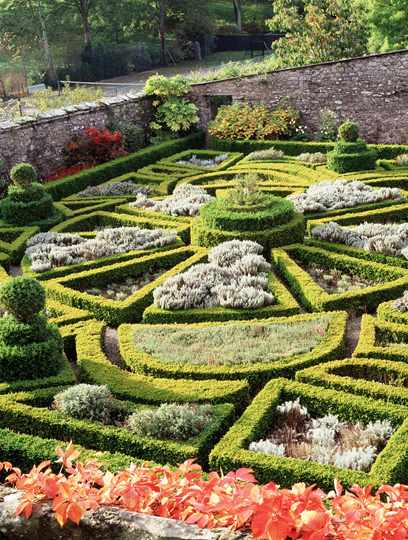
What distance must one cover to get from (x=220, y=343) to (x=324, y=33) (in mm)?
22497

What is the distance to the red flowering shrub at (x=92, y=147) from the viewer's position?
2241 cm

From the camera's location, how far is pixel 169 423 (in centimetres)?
850

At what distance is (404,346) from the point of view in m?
10.3

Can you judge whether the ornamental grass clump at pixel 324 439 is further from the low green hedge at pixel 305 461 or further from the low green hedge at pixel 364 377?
the low green hedge at pixel 364 377

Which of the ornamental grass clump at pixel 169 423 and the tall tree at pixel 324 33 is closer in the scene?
the ornamental grass clump at pixel 169 423

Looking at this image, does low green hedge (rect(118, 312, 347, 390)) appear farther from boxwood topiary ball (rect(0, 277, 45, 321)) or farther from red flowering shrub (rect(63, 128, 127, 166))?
red flowering shrub (rect(63, 128, 127, 166))

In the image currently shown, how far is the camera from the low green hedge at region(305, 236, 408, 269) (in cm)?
1345

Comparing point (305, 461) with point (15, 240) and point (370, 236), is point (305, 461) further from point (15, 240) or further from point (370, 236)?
point (15, 240)

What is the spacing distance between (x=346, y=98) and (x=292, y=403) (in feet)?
57.3

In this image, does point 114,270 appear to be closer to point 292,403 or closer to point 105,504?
point 292,403

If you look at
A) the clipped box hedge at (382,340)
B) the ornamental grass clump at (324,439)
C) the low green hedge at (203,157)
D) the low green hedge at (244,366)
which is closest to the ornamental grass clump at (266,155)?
the low green hedge at (203,157)

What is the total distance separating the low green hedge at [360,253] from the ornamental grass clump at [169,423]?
6132mm

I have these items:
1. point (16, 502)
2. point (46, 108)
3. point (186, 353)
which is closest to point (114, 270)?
point (186, 353)

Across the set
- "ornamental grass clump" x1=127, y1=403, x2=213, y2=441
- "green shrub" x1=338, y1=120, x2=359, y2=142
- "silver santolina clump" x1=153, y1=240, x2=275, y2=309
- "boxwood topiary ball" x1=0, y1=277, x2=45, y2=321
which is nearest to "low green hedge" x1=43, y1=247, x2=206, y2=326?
"silver santolina clump" x1=153, y1=240, x2=275, y2=309
